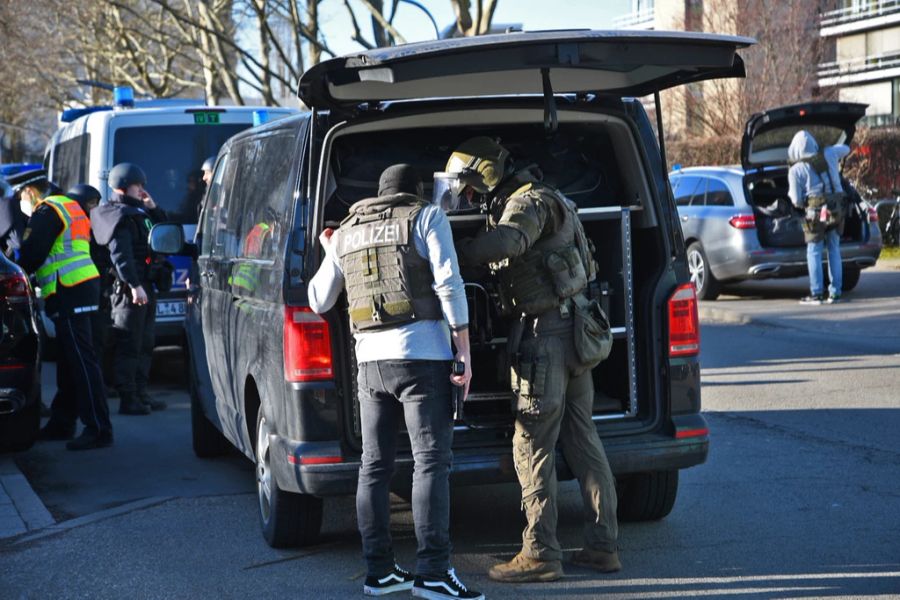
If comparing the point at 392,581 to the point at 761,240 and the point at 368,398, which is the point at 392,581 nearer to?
the point at 368,398

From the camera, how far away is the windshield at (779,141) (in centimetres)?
1505

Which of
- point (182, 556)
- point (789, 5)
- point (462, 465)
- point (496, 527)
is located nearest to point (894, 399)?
point (496, 527)

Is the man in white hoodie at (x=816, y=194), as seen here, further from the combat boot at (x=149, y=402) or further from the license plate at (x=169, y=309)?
the combat boot at (x=149, y=402)

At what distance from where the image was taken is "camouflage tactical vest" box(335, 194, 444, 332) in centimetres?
502

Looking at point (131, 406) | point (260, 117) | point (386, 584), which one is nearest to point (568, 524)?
point (386, 584)

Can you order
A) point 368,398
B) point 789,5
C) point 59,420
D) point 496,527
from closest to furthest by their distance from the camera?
point 368,398 < point 496,527 < point 59,420 < point 789,5

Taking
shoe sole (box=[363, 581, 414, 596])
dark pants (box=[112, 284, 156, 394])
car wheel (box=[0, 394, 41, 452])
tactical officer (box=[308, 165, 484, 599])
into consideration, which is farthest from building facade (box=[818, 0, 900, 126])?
shoe sole (box=[363, 581, 414, 596])

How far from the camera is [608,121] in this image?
5879 mm

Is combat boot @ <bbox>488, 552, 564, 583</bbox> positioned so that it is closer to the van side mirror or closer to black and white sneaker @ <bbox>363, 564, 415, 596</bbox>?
black and white sneaker @ <bbox>363, 564, 415, 596</bbox>

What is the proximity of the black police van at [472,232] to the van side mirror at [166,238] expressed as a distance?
4.09ft

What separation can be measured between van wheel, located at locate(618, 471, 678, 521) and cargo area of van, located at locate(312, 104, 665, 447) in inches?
16.3

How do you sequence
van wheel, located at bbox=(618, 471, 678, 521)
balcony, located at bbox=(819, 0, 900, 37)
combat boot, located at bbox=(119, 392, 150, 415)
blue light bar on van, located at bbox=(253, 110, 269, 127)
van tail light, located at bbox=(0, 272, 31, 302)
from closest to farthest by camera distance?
van wheel, located at bbox=(618, 471, 678, 521)
van tail light, located at bbox=(0, 272, 31, 302)
combat boot, located at bbox=(119, 392, 150, 415)
blue light bar on van, located at bbox=(253, 110, 269, 127)
balcony, located at bbox=(819, 0, 900, 37)

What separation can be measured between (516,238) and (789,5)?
2603 centimetres

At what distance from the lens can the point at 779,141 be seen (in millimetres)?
15156
